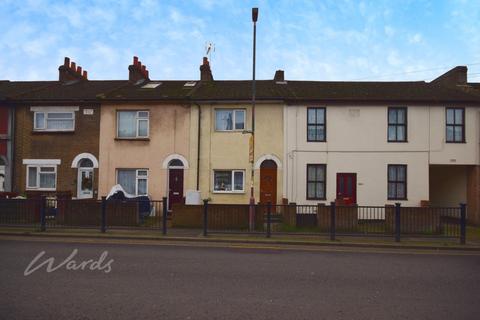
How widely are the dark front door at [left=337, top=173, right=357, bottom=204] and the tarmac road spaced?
8.72m

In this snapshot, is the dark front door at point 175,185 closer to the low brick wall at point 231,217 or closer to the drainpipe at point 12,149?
the low brick wall at point 231,217

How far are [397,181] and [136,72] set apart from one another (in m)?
16.6

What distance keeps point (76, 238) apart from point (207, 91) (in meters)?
11.1

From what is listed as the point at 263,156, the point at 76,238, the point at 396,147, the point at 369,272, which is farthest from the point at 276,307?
the point at 396,147

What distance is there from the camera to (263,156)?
19359mm

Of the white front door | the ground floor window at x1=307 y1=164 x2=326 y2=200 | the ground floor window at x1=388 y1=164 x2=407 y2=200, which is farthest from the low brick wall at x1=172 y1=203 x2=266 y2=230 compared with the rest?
the white front door

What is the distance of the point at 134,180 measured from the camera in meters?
19.7

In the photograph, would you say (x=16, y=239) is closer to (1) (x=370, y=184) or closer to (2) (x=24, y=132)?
(2) (x=24, y=132)

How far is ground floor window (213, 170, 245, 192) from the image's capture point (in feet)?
64.2

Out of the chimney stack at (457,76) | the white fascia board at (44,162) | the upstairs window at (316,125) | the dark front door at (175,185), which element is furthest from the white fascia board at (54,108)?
the chimney stack at (457,76)

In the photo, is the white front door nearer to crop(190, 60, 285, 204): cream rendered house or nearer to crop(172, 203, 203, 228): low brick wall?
crop(190, 60, 285, 204): cream rendered house

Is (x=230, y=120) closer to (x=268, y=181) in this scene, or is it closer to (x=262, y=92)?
(x=262, y=92)

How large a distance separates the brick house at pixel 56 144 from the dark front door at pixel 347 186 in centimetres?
1261

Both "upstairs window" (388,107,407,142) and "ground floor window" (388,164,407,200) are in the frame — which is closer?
"ground floor window" (388,164,407,200)
